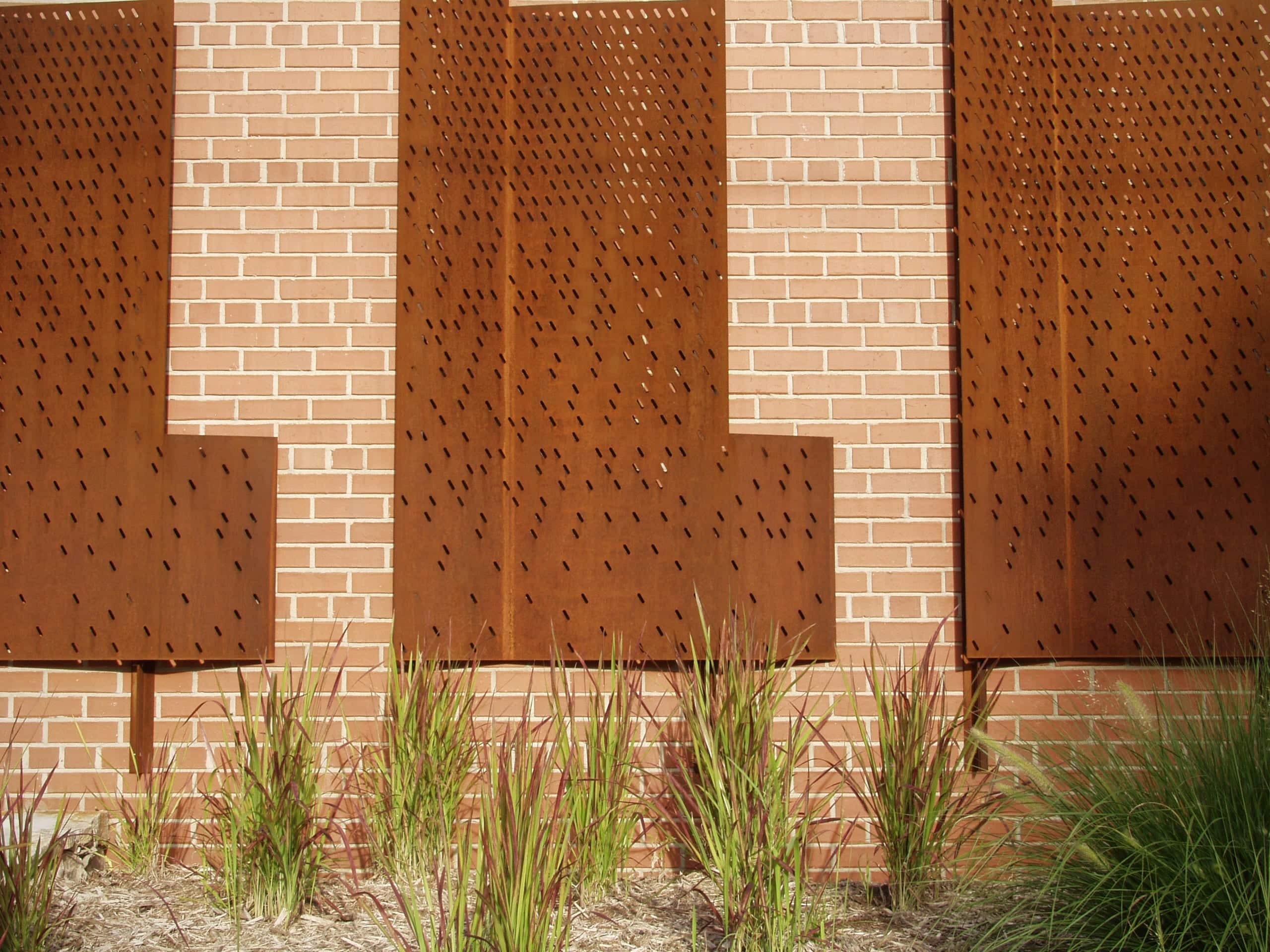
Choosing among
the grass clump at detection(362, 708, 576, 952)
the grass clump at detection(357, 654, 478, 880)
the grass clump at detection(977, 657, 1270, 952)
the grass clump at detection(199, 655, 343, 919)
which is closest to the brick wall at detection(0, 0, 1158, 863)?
the grass clump at detection(357, 654, 478, 880)

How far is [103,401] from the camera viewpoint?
12.1 ft

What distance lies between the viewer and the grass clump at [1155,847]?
91.4 inches

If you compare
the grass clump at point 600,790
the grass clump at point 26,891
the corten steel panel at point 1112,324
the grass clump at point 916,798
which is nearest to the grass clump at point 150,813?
the grass clump at point 26,891

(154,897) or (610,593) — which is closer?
(154,897)

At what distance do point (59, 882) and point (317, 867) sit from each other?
90cm

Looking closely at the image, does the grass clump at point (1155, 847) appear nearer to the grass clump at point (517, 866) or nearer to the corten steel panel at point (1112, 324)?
the corten steel panel at point (1112, 324)

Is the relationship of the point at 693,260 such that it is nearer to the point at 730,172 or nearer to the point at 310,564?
the point at 730,172

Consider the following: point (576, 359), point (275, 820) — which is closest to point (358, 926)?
point (275, 820)

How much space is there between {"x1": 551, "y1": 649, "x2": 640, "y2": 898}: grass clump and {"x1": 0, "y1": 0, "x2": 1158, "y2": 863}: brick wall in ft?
1.77

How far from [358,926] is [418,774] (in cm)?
45

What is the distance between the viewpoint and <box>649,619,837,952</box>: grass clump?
2615mm

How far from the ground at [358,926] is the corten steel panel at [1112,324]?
1.07 m

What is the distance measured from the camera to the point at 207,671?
3.69 m

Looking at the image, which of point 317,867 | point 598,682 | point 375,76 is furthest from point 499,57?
point 317,867
